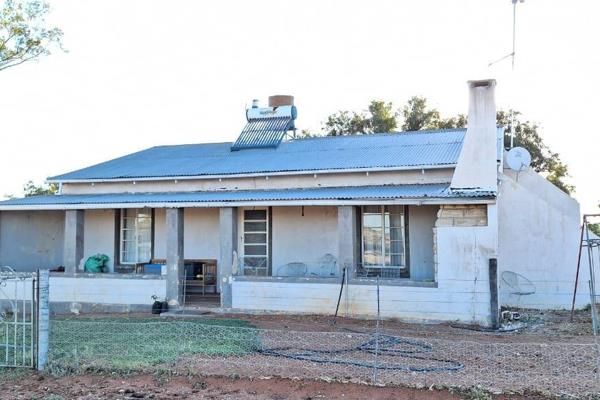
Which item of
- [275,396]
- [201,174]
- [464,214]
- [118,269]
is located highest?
[201,174]

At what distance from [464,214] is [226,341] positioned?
591 centimetres

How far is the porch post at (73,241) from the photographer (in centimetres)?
1569

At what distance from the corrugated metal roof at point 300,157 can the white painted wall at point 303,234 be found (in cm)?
121

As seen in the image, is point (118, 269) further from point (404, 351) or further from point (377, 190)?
point (404, 351)

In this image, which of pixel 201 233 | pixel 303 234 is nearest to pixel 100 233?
pixel 201 233

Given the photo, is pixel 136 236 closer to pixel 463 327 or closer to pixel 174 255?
pixel 174 255

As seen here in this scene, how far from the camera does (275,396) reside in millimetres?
7016

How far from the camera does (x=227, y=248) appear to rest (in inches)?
576

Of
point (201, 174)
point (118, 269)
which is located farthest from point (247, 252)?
point (118, 269)

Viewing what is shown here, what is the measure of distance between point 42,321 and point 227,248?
6570 millimetres

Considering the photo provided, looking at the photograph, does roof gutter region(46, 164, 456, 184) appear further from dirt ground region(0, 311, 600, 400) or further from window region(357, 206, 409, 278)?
dirt ground region(0, 311, 600, 400)

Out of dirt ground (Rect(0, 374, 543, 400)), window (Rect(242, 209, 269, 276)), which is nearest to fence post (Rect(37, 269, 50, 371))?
dirt ground (Rect(0, 374, 543, 400))

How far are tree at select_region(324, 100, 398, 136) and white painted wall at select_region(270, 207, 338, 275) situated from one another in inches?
724

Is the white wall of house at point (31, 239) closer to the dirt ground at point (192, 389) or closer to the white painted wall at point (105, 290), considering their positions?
the white painted wall at point (105, 290)
